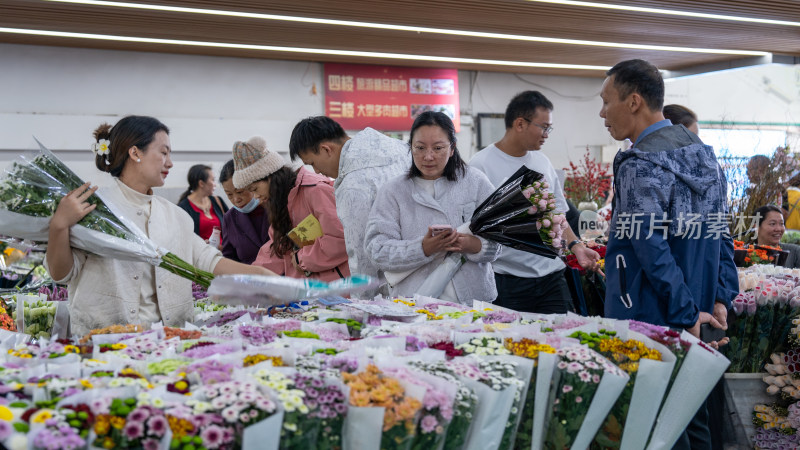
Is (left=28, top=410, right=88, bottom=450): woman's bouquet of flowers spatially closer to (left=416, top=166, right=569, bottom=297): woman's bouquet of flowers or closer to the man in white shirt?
(left=416, top=166, right=569, bottom=297): woman's bouquet of flowers

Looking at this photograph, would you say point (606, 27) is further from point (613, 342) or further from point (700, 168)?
point (613, 342)

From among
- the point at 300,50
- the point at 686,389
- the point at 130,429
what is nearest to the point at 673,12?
the point at 300,50

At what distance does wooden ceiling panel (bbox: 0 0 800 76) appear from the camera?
5641 mm

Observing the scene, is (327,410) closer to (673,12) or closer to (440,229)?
(440,229)

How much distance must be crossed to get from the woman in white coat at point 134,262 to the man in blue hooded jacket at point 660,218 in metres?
1.15

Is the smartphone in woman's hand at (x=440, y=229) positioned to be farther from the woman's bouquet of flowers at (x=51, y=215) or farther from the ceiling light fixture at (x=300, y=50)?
the ceiling light fixture at (x=300, y=50)

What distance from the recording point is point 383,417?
130 cm

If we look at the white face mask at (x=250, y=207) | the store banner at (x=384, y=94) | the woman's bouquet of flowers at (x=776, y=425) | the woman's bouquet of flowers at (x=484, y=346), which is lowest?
the woman's bouquet of flowers at (x=776, y=425)

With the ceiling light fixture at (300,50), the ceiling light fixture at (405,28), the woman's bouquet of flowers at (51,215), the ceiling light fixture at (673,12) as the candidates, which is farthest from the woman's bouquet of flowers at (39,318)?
the ceiling light fixture at (673,12)

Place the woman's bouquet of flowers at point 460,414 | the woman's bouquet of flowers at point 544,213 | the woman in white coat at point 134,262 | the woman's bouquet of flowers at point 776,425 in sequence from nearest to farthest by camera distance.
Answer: the woman's bouquet of flowers at point 460,414 → the woman in white coat at point 134,262 → the woman's bouquet of flowers at point 544,213 → the woman's bouquet of flowers at point 776,425

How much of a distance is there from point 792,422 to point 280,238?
2303mm

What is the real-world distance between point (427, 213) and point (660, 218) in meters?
0.89

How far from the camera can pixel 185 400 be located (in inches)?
50.4

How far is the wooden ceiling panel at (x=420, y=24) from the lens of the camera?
222 inches
